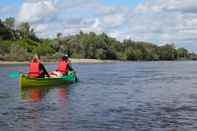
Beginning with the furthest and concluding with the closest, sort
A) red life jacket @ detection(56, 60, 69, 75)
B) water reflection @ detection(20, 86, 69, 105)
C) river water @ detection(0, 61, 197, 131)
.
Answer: red life jacket @ detection(56, 60, 69, 75), water reflection @ detection(20, 86, 69, 105), river water @ detection(0, 61, 197, 131)

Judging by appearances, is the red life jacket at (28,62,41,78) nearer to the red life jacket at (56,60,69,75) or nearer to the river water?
the red life jacket at (56,60,69,75)

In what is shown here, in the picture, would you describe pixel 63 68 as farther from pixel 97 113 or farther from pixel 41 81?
pixel 97 113

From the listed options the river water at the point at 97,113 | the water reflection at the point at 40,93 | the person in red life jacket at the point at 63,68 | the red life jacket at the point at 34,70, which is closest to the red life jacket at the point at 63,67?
the person in red life jacket at the point at 63,68

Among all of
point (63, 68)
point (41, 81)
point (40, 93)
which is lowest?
point (40, 93)

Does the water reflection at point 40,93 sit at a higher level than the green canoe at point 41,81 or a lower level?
lower

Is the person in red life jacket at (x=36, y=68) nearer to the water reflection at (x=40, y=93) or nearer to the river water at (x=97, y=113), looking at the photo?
the water reflection at (x=40, y=93)

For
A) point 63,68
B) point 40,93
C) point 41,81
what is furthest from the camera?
point 63,68

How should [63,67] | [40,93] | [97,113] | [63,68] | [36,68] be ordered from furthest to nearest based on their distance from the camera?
[63,68], [63,67], [36,68], [40,93], [97,113]

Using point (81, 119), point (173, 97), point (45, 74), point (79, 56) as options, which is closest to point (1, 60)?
point (79, 56)

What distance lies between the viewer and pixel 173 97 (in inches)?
1353

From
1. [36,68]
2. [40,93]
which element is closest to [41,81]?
[36,68]

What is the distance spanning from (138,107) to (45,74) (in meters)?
16.8

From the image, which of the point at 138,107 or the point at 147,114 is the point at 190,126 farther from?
the point at 138,107

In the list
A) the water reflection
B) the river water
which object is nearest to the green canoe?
the water reflection
